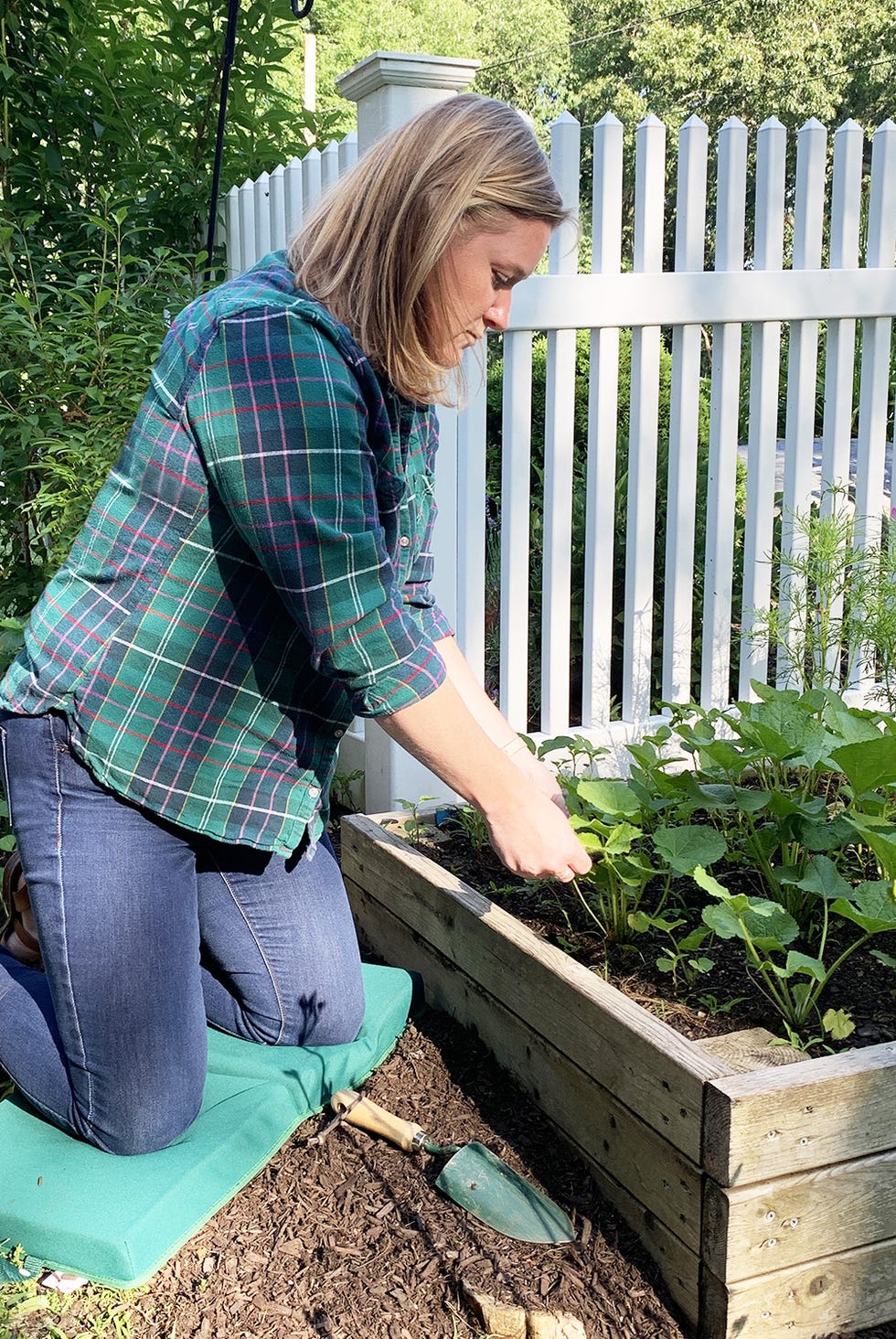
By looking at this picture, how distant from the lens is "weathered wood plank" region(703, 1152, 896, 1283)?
4.78 ft

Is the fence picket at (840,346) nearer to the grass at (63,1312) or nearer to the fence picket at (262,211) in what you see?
the fence picket at (262,211)

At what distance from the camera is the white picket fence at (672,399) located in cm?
298

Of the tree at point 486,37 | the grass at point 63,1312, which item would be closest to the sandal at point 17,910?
the grass at point 63,1312

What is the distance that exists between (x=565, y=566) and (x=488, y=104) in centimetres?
158

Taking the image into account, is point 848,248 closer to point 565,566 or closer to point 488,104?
point 565,566

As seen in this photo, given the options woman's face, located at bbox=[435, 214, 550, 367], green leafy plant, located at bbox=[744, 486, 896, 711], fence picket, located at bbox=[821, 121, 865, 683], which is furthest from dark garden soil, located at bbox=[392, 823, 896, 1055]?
fence picket, located at bbox=[821, 121, 865, 683]

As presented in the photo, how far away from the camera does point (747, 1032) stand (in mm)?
1684

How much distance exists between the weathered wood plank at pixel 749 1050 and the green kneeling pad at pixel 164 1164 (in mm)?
691

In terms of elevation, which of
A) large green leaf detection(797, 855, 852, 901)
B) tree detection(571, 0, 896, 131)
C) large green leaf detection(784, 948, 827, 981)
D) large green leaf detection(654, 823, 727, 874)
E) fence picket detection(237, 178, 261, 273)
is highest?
tree detection(571, 0, 896, 131)

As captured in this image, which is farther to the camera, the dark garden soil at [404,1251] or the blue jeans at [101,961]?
the blue jeans at [101,961]

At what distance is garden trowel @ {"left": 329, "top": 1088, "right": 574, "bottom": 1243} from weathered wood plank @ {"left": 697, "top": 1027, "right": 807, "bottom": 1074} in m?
0.34

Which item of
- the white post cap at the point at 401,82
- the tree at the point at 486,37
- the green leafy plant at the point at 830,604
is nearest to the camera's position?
the white post cap at the point at 401,82

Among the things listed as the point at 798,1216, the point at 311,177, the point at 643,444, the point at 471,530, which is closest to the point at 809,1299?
the point at 798,1216

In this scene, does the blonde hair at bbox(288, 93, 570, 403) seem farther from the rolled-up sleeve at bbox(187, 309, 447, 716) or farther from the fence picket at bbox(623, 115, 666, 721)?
the fence picket at bbox(623, 115, 666, 721)
